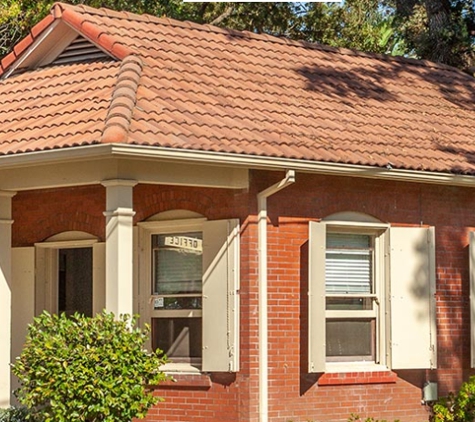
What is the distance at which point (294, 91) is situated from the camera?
1595 cm

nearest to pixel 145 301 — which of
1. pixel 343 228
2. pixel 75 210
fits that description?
pixel 75 210

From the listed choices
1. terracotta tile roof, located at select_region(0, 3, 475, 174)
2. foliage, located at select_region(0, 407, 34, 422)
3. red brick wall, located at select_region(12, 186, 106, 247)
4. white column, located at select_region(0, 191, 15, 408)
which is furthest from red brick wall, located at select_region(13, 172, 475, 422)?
foliage, located at select_region(0, 407, 34, 422)

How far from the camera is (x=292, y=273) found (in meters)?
14.2

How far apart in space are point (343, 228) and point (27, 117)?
3.74m

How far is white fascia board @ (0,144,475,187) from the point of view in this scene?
1236 centimetres

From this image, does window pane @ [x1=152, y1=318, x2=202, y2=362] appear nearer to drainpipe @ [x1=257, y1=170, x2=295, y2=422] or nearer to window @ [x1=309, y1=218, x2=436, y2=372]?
drainpipe @ [x1=257, y1=170, x2=295, y2=422]

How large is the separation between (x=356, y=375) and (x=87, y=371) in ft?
12.6

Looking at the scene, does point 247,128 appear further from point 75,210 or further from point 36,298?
point 36,298

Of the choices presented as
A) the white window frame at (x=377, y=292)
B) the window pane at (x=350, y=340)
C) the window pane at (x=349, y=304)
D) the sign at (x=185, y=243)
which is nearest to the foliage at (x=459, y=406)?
the white window frame at (x=377, y=292)

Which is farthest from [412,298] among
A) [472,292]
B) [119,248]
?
[119,248]

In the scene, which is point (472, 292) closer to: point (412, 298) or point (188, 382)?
point (412, 298)

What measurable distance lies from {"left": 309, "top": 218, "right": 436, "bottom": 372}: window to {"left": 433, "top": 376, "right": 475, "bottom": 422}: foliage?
493mm

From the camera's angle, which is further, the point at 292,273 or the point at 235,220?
the point at 292,273

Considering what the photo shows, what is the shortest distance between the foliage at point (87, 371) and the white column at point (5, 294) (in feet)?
6.49
